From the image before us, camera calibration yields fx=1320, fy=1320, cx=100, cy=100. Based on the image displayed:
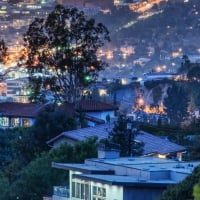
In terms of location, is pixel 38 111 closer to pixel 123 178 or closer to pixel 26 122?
pixel 26 122

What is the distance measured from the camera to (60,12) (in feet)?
193

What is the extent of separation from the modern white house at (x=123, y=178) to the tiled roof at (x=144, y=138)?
8.10 m

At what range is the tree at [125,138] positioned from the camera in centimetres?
3684

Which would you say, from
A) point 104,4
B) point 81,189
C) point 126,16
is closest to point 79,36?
point 81,189

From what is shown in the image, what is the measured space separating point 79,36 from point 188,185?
34066mm

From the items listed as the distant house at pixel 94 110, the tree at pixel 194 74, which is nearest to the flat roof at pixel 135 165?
the distant house at pixel 94 110

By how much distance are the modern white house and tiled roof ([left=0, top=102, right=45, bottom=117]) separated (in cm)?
2715

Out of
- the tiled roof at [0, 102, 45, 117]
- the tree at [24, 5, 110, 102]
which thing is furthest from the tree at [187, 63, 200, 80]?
the tree at [24, 5, 110, 102]

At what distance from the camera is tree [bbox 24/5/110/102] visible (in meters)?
56.4

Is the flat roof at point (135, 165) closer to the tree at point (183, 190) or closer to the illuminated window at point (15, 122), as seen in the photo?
the tree at point (183, 190)

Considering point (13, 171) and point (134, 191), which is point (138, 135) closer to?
point (13, 171)

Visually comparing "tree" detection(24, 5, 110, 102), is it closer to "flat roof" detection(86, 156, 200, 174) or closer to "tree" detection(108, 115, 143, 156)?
"tree" detection(108, 115, 143, 156)

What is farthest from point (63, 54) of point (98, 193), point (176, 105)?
point (98, 193)

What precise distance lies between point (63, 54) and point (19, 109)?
3900 millimetres
